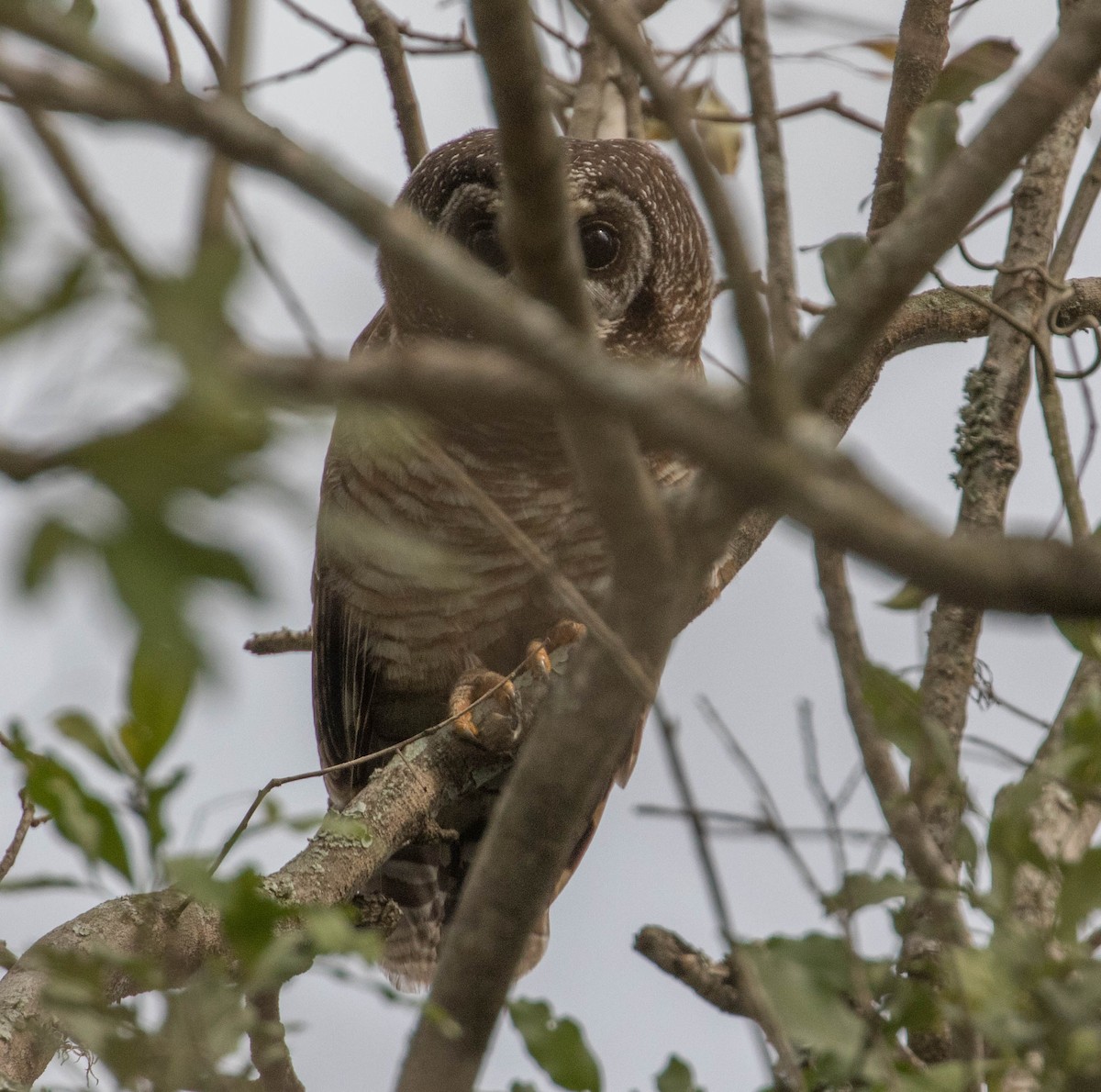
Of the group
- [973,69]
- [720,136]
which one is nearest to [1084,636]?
[973,69]

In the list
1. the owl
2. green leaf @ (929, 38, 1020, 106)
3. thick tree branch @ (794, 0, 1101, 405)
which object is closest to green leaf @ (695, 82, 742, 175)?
the owl

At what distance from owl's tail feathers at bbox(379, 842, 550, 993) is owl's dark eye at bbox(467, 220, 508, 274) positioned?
1.86 meters

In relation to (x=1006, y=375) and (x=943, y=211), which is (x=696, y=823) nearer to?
(x=943, y=211)

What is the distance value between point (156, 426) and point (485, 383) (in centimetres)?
22

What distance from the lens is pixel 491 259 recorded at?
422 centimetres

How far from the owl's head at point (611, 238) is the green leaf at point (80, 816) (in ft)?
9.56

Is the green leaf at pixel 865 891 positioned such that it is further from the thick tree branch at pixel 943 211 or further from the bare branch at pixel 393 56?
the bare branch at pixel 393 56

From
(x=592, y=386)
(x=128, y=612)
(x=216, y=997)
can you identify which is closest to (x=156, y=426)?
(x=128, y=612)

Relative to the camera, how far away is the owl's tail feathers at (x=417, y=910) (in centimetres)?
435

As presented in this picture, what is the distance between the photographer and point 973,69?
10.5 feet

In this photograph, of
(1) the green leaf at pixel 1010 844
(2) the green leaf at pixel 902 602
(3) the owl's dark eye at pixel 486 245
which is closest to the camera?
(1) the green leaf at pixel 1010 844

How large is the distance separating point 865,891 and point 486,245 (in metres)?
3.04

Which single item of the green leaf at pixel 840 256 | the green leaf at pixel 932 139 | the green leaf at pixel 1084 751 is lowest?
the green leaf at pixel 1084 751

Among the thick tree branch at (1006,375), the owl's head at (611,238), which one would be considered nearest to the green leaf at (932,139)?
the thick tree branch at (1006,375)
